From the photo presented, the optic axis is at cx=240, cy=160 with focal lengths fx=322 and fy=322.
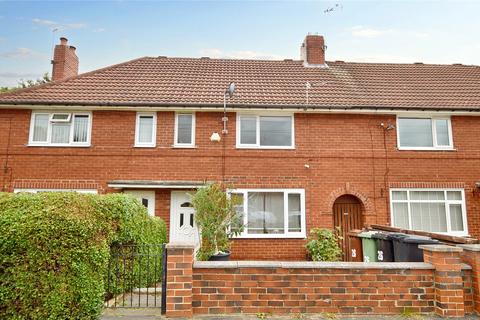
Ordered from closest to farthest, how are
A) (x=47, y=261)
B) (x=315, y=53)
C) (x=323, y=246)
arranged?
(x=47, y=261) → (x=323, y=246) → (x=315, y=53)

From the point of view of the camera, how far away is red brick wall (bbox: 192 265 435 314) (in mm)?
4828

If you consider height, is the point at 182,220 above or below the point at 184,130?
below

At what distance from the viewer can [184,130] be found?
11.4 metres

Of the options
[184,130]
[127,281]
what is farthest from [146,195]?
[127,281]

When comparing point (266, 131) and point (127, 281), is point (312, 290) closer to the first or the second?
point (127, 281)

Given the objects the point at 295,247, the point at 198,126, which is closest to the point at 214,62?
the point at 198,126

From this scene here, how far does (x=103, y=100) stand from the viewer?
11242 mm

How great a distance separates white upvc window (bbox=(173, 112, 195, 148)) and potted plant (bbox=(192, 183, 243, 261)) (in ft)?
10.8

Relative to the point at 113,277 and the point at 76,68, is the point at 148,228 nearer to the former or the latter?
the point at 113,277

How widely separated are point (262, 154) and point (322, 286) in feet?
22.0

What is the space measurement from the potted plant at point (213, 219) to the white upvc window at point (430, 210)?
6.31m

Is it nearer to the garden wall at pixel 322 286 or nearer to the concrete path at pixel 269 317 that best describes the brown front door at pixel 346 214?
the garden wall at pixel 322 286

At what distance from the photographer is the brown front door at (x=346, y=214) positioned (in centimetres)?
1124

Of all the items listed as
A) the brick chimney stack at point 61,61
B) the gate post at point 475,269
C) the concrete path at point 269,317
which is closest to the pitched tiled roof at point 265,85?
the brick chimney stack at point 61,61
